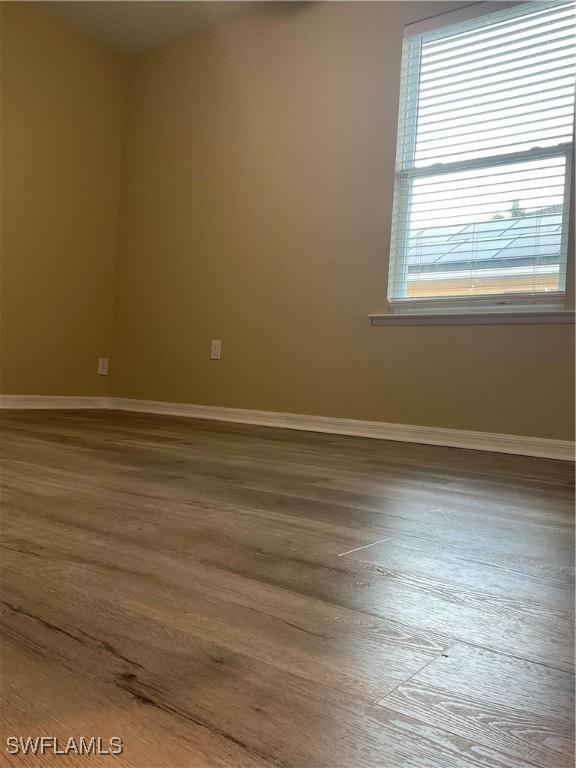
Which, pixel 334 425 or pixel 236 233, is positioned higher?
pixel 236 233

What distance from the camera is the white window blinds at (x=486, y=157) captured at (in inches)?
109

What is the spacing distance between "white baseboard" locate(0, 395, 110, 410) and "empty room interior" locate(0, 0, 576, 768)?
0.02 meters

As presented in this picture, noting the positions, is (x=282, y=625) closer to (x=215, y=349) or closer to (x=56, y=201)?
(x=215, y=349)

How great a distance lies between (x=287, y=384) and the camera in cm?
351

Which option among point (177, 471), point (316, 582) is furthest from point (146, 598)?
point (177, 471)

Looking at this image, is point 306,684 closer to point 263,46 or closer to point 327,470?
point 327,470

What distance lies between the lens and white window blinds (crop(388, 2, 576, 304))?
2771 mm

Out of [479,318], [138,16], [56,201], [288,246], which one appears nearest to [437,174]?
[479,318]

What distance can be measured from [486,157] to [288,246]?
45.1 inches

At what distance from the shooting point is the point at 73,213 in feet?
13.5

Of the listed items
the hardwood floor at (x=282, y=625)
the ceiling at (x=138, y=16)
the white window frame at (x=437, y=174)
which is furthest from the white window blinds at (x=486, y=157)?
the hardwood floor at (x=282, y=625)

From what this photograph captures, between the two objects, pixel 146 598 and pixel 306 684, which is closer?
pixel 306 684

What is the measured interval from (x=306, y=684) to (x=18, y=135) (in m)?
4.04

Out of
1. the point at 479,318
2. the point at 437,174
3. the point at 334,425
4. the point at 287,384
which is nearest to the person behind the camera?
the point at 479,318
